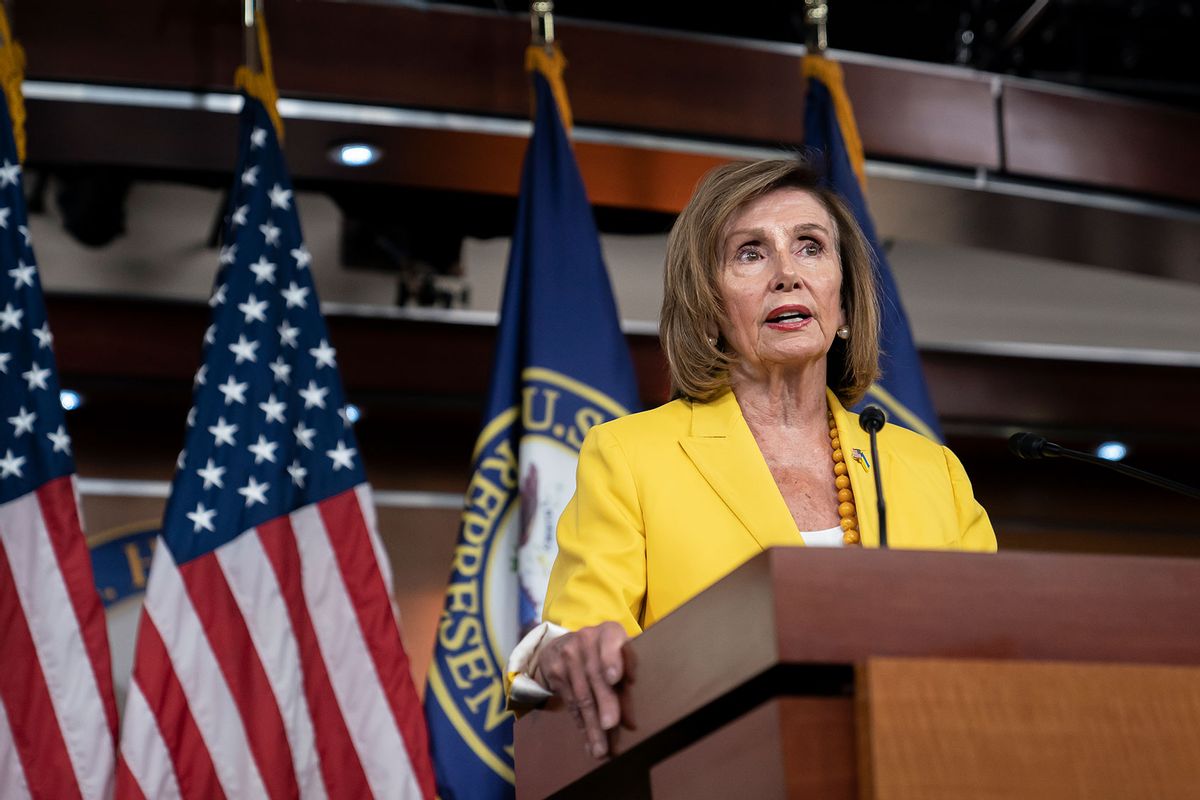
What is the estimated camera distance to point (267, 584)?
10.1ft

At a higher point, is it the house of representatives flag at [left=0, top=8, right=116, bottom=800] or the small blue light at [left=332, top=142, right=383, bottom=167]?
the small blue light at [left=332, top=142, right=383, bottom=167]

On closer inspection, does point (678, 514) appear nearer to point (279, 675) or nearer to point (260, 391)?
point (279, 675)

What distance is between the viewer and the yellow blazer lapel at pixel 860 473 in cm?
163

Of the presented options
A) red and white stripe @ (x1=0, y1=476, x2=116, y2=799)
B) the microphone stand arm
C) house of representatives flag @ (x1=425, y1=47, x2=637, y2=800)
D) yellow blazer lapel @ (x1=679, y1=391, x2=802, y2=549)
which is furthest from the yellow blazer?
red and white stripe @ (x1=0, y1=476, x2=116, y2=799)

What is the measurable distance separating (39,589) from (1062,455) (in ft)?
7.21

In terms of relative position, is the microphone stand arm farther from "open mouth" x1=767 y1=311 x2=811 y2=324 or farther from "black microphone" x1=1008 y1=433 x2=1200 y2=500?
"open mouth" x1=767 y1=311 x2=811 y2=324

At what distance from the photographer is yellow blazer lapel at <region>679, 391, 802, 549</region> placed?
1561 mm

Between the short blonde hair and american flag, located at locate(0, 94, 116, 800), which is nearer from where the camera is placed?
the short blonde hair

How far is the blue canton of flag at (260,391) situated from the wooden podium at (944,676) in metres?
2.14

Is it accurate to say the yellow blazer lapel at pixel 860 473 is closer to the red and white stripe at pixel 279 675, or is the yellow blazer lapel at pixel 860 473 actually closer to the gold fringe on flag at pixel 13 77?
the red and white stripe at pixel 279 675

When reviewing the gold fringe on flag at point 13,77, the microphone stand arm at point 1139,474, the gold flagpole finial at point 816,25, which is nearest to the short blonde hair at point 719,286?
the microphone stand arm at point 1139,474

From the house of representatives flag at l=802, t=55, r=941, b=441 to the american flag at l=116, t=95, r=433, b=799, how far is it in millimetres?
1273

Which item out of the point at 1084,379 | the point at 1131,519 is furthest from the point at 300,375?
the point at 1131,519

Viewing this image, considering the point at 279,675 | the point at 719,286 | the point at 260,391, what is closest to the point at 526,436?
the point at 260,391
